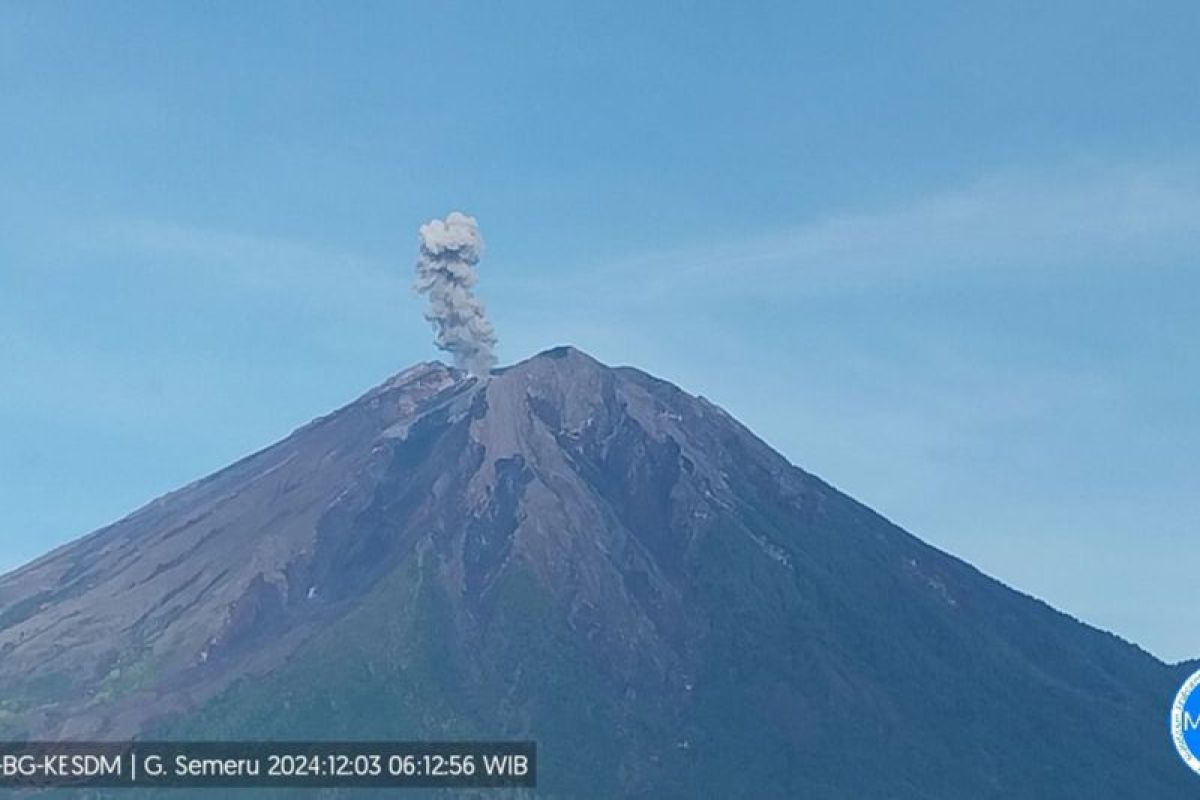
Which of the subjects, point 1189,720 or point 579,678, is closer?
point 1189,720

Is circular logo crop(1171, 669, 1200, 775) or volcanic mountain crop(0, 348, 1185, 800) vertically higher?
volcanic mountain crop(0, 348, 1185, 800)

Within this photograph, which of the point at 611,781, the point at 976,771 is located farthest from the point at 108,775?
the point at 976,771

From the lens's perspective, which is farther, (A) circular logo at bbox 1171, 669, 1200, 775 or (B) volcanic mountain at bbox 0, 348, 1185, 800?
(B) volcanic mountain at bbox 0, 348, 1185, 800

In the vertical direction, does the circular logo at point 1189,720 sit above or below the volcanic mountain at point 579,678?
below

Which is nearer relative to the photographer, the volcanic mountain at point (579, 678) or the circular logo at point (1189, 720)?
the circular logo at point (1189, 720)

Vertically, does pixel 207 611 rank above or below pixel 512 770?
above

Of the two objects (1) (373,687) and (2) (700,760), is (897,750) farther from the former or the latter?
(1) (373,687)

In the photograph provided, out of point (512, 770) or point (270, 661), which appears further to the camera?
point (270, 661)

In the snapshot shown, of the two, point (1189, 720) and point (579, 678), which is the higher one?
point (579, 678)
